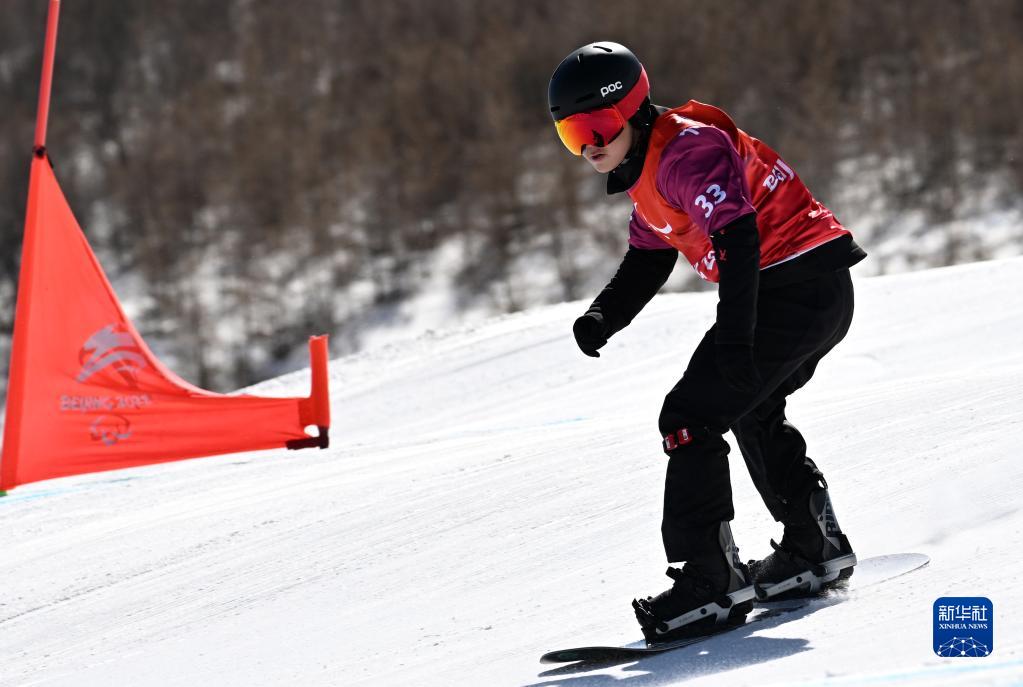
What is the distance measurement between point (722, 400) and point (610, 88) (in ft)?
2.91

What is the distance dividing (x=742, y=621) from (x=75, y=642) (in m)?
2.24

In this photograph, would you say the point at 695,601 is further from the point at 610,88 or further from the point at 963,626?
the point at 610,88

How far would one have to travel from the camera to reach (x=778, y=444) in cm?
356

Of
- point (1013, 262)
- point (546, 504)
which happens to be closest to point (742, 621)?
point (546, 504)

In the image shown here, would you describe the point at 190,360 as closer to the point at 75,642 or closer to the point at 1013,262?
the point at 1013,262

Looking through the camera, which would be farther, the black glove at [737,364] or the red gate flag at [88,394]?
the red gate flag at [88,394]

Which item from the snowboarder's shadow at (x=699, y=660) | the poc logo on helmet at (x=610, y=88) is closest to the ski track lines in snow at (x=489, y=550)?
the snowboarder's shadow at (x=699, y=660)

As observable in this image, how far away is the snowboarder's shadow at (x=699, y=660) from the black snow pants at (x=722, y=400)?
244mm

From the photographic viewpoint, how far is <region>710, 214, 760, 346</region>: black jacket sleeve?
123 inches

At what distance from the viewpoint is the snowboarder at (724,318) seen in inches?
125

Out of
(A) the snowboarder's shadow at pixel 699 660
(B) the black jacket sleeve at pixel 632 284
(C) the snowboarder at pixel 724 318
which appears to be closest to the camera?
(A) the snowboarder's shadow at pixel 699 660

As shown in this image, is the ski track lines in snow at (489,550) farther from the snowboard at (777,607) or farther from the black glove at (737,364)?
the black glove at (737,364)

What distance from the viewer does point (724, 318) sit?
3129 millimetres

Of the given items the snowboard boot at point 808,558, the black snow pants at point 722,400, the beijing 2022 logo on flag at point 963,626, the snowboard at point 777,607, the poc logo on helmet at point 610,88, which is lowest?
the beijing 2022 logo on flag at point 963,626
